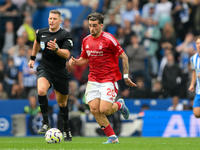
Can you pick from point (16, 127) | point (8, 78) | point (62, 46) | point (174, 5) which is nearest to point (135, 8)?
point (174, 5)

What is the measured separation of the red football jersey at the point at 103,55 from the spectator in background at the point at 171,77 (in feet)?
20.8

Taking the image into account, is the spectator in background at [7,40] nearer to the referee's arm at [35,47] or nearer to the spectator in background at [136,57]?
the spectator in background at [136,57]

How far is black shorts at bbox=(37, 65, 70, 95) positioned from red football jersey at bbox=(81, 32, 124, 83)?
918mm

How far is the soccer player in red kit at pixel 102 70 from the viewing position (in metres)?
9.12

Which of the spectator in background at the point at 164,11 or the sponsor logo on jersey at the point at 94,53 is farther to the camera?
the spectator in background at the point at 164,11

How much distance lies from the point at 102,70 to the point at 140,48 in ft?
24.0

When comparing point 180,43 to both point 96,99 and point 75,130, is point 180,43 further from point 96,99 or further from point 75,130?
point 96,99

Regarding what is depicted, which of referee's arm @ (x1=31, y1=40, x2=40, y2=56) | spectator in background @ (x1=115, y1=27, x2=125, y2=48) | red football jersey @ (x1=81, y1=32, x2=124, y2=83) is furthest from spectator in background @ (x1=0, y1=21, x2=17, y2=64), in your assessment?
red football jersey @ (x1=81, y1=32, x2=124, y2=83)

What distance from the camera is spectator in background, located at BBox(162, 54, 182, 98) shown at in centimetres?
1534

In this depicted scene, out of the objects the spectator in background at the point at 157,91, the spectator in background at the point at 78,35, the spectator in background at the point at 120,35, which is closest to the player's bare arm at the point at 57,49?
the spectator in background at the point at 157,91

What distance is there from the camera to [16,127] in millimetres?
15273

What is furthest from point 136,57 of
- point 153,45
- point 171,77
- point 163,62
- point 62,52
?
point 62,52

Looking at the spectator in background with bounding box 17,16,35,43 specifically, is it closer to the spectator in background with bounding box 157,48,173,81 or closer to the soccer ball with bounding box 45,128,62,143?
the spectator in background with bounding box 157,48,173,81

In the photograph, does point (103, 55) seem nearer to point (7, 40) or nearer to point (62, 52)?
point (62, 52)
